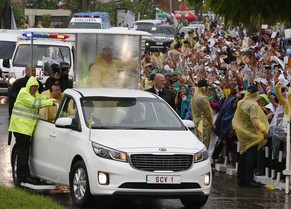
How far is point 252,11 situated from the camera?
530 cm

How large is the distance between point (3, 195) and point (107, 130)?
6.08 feet

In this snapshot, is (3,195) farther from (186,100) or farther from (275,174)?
(186,100)

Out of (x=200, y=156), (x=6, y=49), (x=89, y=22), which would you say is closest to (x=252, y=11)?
(x=200, y=156)

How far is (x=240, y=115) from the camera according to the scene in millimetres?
15141

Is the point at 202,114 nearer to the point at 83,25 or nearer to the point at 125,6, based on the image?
the point at 83,25

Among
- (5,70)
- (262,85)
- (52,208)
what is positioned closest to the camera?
(52,208)

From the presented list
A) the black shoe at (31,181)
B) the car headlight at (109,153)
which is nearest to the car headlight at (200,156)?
the car headlight at (109,153)

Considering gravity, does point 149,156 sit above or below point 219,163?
above

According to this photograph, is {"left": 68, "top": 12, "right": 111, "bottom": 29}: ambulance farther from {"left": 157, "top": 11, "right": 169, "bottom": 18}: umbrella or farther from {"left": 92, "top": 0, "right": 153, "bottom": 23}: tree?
{"left": 157, "top": 11, "right": 169, "bottom": 18}: umbrella

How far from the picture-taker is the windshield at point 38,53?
2664 cm

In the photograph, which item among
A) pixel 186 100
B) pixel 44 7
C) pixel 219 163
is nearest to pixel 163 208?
pixel 219 163

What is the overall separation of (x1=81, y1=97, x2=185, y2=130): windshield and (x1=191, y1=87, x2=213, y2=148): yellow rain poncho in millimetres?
3294

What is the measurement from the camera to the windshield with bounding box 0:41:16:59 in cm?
3198

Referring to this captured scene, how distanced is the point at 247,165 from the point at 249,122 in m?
0.69
